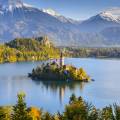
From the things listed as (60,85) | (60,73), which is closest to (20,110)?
(60,85)

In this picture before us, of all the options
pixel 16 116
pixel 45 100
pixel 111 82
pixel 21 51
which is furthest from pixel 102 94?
pixel 21 51

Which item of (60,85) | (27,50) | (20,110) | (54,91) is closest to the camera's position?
(20,110)

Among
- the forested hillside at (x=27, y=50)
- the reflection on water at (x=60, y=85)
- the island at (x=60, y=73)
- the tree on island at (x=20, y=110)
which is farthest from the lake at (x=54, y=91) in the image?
the forested hillside at (x=27, y=50)

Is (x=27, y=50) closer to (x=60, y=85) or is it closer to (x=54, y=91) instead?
(x=60, y=85)

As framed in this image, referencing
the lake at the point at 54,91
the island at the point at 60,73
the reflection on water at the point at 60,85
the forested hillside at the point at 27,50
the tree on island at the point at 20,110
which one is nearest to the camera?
the tree on island at the point at 20,110

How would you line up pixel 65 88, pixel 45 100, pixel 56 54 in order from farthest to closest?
pixel 56 54
pixel 65 88
pixel 45 100

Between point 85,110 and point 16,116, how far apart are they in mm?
6402

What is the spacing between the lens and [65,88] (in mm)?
76188

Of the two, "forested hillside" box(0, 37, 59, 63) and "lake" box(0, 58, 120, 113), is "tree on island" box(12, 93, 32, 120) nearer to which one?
"lake" box(0, 58, 120, 113)

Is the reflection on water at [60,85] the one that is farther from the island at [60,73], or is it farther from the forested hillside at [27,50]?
the forested hillside at [27,50]

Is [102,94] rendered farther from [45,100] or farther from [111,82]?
[111,82]

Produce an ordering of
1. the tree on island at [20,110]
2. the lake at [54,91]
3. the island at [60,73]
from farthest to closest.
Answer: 1. the island at [60,73]
2. the lake at [54,91]
3. the tree on island at [20,110]

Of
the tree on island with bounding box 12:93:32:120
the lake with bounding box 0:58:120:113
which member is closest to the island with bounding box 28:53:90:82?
the lake with bounding box 0:58:120:113

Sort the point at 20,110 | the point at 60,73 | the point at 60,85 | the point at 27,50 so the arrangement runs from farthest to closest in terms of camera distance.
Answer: the point at 27,50 → the point at 60,73 → the point at 60,85 → the point at 20,110
